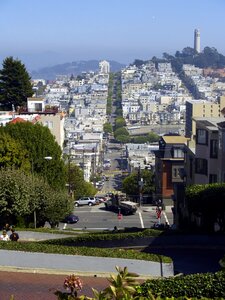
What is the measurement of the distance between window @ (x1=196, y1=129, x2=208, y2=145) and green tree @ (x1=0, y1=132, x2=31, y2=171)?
5.99 metres

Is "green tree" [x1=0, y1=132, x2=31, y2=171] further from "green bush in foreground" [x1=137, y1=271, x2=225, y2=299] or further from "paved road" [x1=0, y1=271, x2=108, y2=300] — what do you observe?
"green bush in foreground" [x1=137, y1=271, x2=225, y2=299]

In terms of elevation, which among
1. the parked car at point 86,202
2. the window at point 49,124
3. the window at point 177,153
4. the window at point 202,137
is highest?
the window at point 202,137

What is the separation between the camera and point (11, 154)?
24453 millimetres

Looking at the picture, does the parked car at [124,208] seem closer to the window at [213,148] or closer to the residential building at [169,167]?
the residential building at [169,167]

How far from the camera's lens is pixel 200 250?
15.2 meters

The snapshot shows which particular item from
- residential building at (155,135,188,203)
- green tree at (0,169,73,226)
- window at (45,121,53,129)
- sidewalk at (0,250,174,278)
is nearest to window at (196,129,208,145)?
green tree at (0,169,73,226)

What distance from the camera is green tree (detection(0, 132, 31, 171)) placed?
24.3 metres

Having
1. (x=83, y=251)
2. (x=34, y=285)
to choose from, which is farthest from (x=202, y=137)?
(x=34, y=285)

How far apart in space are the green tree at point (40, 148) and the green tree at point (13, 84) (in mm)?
11526

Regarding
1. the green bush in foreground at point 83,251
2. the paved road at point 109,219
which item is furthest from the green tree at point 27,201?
the green bush in foreground at point 83,251

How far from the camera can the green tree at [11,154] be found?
24.3 m

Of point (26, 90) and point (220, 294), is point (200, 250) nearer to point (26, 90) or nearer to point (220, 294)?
point (220, 294)

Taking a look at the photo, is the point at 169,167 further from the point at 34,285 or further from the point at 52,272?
the point at 34,285

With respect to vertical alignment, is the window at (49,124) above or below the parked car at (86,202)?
above
